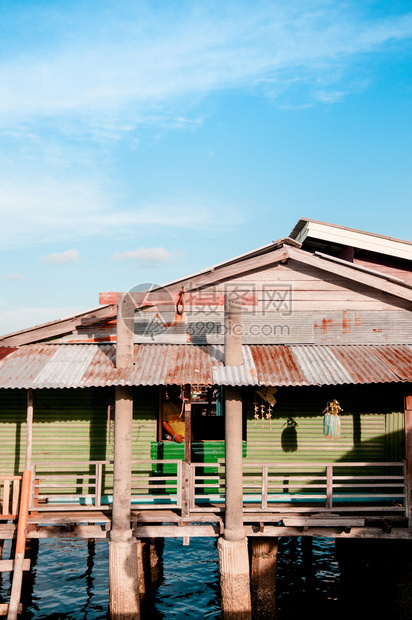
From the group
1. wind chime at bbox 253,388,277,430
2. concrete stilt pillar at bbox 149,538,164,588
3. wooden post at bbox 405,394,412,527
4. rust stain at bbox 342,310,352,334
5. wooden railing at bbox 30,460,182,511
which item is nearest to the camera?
wooden post at bbox 405,394,412,527

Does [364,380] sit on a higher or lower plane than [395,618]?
higher

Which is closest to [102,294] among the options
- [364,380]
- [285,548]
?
[364,380]

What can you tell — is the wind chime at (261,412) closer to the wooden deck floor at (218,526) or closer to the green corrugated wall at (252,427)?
the green corrugated wall at (252,427)

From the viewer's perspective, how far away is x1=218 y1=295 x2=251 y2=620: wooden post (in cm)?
1180

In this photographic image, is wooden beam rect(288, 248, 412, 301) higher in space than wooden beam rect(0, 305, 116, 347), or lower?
higher

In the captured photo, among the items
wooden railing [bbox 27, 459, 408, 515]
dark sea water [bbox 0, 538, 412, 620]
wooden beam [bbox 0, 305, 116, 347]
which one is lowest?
dark sea water [bbox 0, 538, 412, 620]

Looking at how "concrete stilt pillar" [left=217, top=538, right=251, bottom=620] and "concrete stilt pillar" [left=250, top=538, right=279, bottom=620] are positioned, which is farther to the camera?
"concrete stilt pillar" [left=250, top=538, right=279, bottom=620]

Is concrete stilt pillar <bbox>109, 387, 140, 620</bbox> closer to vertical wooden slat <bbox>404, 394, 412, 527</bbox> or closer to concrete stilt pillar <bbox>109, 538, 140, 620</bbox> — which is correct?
concrete stilt pillar <bbox>109, 538, 140, 620</bbox>

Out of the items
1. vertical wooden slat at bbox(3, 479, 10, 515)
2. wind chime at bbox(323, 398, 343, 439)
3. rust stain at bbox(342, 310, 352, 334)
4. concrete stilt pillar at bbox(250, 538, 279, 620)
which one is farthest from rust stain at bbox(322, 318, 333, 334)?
vertical wooden slat at bbox(3, 479, 10, 515)

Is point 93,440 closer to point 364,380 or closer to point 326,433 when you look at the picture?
point 326,433

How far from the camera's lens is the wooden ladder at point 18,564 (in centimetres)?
1127

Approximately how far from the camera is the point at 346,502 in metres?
14.1

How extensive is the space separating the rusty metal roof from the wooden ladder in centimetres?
234

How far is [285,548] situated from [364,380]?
37.4ft
